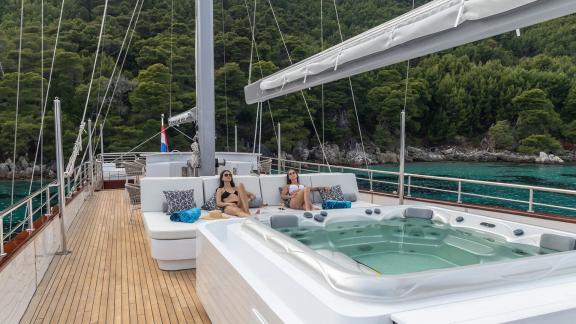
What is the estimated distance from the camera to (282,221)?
3010mm

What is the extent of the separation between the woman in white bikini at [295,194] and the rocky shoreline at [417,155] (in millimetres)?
23268

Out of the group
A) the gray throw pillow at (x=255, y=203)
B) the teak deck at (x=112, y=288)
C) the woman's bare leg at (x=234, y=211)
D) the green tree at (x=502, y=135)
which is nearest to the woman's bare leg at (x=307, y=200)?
the gray throw pillow at (x=255, y=203)

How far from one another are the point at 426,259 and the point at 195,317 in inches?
65.0

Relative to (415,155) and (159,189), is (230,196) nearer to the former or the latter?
(159,189)

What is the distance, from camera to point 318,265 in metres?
1.57

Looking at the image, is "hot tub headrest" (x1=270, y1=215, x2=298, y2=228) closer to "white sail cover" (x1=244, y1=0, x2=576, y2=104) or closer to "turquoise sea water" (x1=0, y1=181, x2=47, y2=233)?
"white sail cover" (x1=244, y1=0, x2=576, y2=104)

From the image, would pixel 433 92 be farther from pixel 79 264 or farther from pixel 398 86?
pixel 79 264

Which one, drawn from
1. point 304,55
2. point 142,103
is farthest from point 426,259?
point 142,103

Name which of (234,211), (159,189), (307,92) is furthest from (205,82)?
(307,92)

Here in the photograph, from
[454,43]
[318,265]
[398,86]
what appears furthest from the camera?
[398,86]

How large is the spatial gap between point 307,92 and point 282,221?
24177mm

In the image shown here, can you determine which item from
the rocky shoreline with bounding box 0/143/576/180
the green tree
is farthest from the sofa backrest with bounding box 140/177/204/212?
the green tree

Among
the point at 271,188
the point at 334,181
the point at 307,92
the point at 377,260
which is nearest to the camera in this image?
the point at 377,260

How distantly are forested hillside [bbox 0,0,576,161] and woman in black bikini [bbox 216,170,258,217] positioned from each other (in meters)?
8.31
